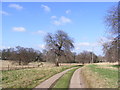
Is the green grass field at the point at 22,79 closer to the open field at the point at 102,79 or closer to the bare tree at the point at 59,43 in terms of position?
the open field at the point at 102,79

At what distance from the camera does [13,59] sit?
58031mm

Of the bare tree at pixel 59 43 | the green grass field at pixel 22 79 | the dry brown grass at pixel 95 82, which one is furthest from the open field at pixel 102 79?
the bare tree at pixel 59 43

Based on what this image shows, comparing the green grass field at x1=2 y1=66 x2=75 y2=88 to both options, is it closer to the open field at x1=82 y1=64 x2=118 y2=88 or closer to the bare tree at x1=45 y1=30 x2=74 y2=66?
the open field at x1=82 y1=64 x2=118 y2=88

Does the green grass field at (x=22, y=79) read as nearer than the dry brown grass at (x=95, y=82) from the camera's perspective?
No

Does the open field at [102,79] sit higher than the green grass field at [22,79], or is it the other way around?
the open field at [102,79]

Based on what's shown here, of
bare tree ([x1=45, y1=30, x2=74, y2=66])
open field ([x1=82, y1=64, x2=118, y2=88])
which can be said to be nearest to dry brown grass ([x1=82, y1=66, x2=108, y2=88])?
open field ([x1=82, y1=64, x2=118, y2=88])

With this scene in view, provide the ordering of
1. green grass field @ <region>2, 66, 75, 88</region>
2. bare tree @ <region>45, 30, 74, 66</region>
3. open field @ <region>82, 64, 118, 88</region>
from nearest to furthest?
open field @ <region>82, 64, 118, 88</region> → green grass field @ <region>2, 66, 75, 88</region> → bare tree @ <region>45, 30, 74, 66</region>

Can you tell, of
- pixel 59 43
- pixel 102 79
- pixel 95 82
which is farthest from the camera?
pixel 59 43

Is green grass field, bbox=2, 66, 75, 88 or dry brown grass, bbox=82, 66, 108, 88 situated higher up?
dry brown grass, bbox=82, 66, 108, 88

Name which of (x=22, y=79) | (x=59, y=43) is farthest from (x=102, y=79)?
(x=59, y=43)

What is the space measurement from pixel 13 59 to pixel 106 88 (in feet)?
178

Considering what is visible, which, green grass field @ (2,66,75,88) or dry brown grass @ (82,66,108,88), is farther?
green grass field @ (2,66,75,88)

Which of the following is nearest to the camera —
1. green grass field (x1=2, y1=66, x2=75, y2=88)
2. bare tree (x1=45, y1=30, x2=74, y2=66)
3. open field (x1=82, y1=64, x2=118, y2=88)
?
Answer: open field (x1=82, y1=64, x2=118, y2=88)

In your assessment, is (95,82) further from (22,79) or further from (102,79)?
(22,79)
